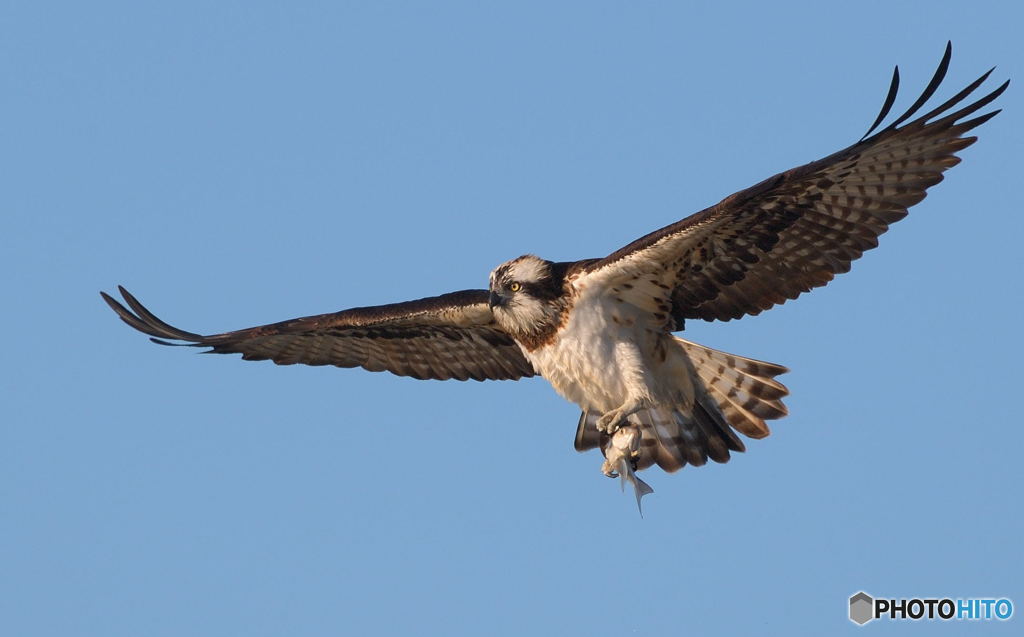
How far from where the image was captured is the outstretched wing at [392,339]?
14.7 m

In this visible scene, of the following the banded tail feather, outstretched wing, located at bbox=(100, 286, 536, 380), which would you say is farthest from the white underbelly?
outstretched wing, located at bbox=(100, 286, 536, 380)

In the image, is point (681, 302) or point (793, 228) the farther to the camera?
point (681, 302)

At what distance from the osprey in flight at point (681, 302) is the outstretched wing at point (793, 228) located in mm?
11

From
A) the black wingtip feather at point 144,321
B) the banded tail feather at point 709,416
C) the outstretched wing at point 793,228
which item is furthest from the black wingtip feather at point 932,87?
the black wingtip feather at point 144,321

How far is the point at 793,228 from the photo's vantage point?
43.2 feet

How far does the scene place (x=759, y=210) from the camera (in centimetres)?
1301

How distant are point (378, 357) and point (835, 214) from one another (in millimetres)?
4786

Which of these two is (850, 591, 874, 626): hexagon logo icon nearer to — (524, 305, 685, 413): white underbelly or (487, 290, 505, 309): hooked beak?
(524, 305, 685, 413): white underbelly

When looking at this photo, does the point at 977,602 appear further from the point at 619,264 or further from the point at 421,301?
the point at 421,301

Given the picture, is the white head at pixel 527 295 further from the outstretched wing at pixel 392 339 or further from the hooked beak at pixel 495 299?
the outstretched wing at pixel 392 339

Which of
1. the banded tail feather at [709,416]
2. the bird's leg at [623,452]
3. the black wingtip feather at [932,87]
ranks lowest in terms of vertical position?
the bird's leg at [623,452]

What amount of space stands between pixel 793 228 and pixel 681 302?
117 cm

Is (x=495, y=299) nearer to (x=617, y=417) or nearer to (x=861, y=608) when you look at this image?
(x=617, y=417)

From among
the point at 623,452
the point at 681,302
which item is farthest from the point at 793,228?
the point at 623,452
